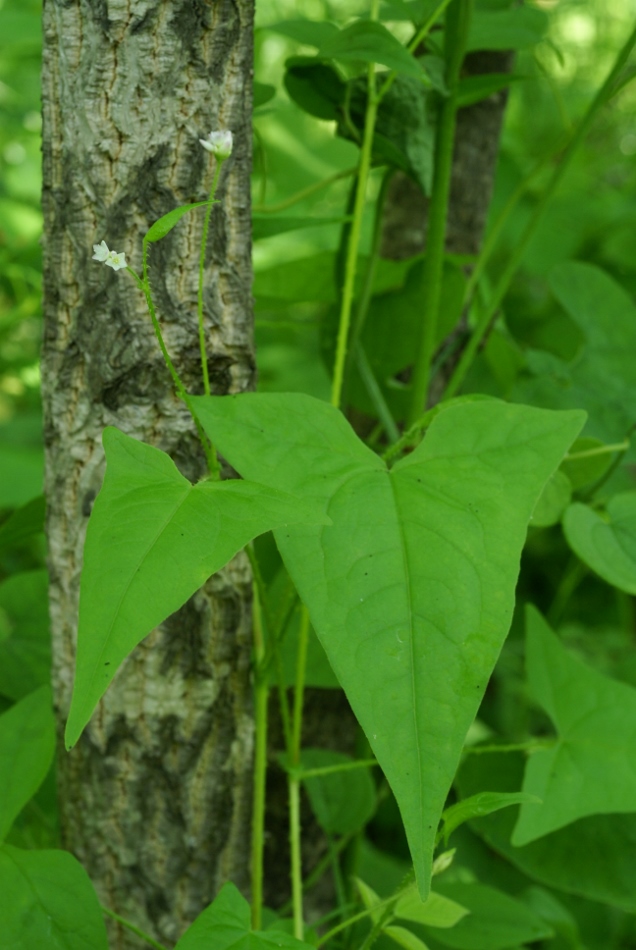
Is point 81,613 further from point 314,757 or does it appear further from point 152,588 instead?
point 314,757

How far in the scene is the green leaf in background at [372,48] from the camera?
1.74 ft

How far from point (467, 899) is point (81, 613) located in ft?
1.58

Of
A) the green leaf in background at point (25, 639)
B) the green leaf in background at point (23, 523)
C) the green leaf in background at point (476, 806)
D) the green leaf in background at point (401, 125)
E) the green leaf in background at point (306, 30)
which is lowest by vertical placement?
the green leaf in background at point (25, 639)

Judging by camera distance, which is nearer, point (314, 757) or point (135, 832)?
point (135, 832)

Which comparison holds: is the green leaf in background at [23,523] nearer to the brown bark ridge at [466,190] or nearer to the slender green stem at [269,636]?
the slender green stem at [269,636]

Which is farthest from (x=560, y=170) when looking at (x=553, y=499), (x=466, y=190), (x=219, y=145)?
(x=219, y=145)

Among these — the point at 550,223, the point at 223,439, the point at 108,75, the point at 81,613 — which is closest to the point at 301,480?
the point at 223,439

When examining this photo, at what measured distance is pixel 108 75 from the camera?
491mm

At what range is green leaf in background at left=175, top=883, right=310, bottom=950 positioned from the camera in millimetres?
439

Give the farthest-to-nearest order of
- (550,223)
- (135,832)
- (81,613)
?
(550,223) → (135,832) → (81,613)

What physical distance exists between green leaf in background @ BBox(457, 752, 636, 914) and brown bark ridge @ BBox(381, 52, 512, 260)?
0.54 meters

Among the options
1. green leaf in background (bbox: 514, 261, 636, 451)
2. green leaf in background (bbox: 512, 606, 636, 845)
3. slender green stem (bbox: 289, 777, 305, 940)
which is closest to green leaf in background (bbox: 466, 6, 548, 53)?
green leaf in background (bbox: 514, 261, 636, 451)

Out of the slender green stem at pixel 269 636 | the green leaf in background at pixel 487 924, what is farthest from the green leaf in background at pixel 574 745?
the slender green stem at pixel 269 636

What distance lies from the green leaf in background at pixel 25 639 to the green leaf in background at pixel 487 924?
1.27ft
